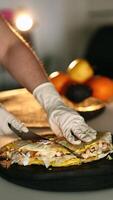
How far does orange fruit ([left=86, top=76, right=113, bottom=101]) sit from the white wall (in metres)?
1.65

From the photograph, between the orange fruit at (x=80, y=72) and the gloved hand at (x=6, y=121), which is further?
the orange fruit at (x=80, y=72)

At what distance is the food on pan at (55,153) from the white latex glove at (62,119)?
0.03 m

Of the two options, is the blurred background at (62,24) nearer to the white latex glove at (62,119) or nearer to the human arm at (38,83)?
the human arm at (38,83)

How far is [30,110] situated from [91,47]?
1.51m

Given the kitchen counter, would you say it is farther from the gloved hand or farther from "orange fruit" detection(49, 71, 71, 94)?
"orange fruit" detection(49, 71, 71, 94)

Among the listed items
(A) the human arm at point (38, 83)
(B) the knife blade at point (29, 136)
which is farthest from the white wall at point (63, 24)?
(B) the knife blade at point (29, 136)

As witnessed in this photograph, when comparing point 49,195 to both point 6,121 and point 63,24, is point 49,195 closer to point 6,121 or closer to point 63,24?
point 6,121

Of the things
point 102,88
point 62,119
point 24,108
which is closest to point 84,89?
point 102,88

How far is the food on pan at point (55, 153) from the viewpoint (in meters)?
1.01

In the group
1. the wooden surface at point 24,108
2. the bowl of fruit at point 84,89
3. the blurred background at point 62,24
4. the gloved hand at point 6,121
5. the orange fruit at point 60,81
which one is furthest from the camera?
the blurred background at point 62,24

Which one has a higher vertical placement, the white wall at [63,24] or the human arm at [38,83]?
the human arm at [38,83]

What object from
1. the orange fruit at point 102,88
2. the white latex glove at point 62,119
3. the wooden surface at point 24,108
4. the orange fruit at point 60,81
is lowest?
the orange fruit at point 102,88

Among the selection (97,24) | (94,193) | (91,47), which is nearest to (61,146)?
(94,193)

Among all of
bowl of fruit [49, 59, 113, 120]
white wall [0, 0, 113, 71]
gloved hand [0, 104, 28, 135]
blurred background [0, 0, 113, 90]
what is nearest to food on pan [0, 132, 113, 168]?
gloved hand [0, 104, 28, 135]
